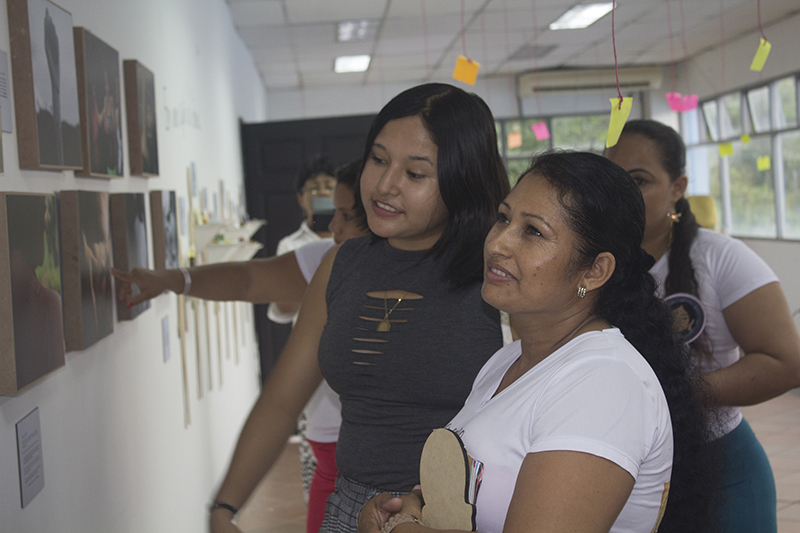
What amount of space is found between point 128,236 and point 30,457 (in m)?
0.79

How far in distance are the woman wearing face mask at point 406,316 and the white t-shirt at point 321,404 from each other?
1.87 feet

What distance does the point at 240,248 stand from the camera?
11.1 feet

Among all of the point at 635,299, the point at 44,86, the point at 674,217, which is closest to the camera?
the point at 635,299

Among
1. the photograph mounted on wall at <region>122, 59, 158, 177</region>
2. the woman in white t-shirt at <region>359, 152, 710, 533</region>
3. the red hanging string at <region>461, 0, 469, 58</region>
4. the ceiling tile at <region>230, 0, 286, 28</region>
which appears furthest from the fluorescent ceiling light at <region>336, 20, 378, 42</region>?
the woman in white t-shirt at <region>359, 152, 710, 533</region>

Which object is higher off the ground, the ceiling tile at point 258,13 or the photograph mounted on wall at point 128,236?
the ceiling tile at point 258,13

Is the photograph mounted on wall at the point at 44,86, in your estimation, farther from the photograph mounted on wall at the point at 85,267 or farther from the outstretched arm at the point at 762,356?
the outstretched arm at the point at 762,356

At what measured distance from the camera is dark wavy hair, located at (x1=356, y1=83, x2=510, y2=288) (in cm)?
140

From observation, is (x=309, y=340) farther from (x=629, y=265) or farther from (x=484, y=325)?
(x=629, y=265)

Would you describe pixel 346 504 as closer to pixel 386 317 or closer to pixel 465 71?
pixel 386 317

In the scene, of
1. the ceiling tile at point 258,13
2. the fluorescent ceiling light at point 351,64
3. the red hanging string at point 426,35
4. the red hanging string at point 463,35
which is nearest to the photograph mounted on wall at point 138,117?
the ceiling tile at point 258,13

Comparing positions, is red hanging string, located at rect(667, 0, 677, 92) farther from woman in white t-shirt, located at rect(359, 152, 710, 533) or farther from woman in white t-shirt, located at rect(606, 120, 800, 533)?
woman in white t-shirt, located at rect(359, 152, 710, 533)

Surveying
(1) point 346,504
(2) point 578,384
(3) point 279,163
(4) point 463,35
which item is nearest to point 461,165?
(2) point 578,384

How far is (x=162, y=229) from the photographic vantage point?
236 centimetres

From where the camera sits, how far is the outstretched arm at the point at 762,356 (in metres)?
1.65
